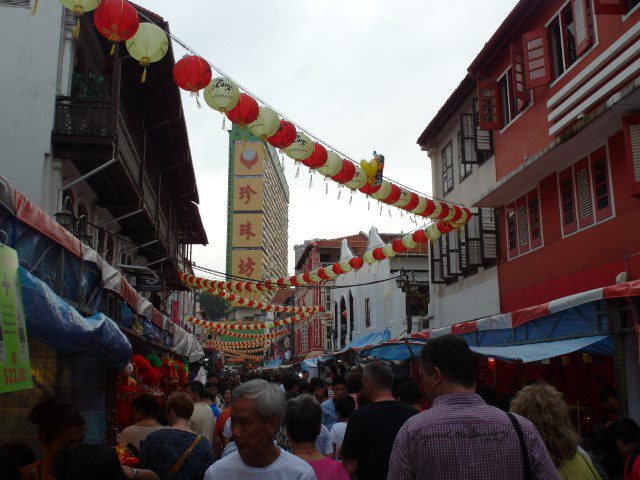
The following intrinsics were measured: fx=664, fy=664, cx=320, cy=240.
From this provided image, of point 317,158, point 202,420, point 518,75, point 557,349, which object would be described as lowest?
point 202,420

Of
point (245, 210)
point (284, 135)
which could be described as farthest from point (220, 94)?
point (245, 210)

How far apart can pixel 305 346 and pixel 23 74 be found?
5096 cm

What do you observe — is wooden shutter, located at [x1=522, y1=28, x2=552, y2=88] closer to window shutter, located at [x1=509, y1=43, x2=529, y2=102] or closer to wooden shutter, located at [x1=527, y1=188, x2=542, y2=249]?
window shutter, located at [x1=509, y1=43, x2=529, y2=102]

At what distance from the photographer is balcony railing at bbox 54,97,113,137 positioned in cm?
1366

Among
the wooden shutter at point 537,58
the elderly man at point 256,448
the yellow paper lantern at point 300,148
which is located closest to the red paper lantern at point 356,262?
the wooden shutter at point 537,58

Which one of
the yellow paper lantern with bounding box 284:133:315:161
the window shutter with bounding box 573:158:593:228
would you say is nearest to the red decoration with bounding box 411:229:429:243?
the window shutter with bounding box 573:158:593:228

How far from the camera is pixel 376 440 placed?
5043mm

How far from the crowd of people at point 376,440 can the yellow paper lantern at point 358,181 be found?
720cm

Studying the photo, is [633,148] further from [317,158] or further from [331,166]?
[317,158]

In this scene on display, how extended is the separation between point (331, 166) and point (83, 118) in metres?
5.38

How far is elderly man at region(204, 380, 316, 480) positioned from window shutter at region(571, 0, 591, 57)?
12.1 m

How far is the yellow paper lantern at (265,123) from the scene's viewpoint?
35.9ft

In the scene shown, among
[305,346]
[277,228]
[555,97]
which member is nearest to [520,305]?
[555,97]

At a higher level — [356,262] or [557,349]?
[356,262]
